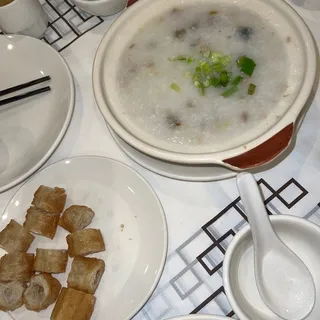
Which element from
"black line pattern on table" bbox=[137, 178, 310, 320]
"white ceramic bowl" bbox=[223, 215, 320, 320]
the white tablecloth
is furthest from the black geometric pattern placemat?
"white ceramic bowl" bbox=[223, 215, 320, 320]

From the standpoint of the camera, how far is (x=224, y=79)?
1120 mm

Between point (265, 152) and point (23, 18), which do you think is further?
point (23, 18)

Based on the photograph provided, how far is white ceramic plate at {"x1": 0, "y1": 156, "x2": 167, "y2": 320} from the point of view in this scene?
1120 millimetres

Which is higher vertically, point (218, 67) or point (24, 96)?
point (218, 67)

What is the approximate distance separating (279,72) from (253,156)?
245 millimetres

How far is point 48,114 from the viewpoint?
4.68 ft

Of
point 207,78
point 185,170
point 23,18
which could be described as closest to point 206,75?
point 207,78

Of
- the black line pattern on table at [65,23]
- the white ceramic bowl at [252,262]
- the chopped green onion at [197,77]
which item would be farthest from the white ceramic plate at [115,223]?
the black line pattern on table at [65,23]

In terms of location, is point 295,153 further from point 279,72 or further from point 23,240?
point 23,240

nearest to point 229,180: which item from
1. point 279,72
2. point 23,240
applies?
point 279,72

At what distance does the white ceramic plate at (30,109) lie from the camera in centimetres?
135

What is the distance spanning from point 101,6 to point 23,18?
0.24m

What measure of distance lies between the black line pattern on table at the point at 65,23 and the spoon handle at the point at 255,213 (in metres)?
0.77

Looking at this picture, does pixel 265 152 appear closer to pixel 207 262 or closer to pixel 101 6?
pixel 207 262
